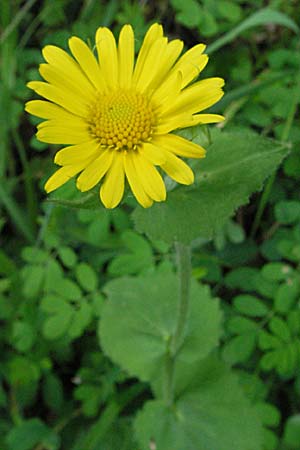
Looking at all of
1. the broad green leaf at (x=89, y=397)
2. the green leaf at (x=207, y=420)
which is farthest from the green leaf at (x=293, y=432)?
the broad green leaf at (x=89, y=397)

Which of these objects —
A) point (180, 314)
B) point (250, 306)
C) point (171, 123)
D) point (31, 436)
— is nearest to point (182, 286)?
point (180, 314)

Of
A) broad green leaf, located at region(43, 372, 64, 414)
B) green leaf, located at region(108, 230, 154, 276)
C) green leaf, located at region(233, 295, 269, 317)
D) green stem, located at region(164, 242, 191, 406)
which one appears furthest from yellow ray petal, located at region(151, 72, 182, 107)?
broad green leaf, located at region(43, 372, 64, 414)

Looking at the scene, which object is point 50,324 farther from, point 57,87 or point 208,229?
point 57,87

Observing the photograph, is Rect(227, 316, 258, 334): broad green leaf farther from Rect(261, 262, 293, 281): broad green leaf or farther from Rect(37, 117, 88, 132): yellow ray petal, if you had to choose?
Rect(37, 117, 88, 132): yellow ray petal

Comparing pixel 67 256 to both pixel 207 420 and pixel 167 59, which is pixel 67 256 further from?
pixel 167 59

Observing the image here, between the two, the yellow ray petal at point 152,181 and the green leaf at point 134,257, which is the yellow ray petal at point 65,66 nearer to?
the yellow ray petal at point 152,181
